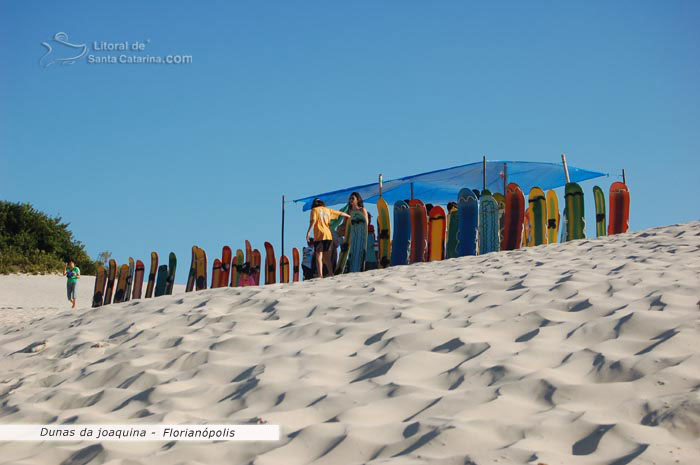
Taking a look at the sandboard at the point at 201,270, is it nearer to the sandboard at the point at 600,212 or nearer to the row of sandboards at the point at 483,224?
the row of sandboards at the point at 483,224

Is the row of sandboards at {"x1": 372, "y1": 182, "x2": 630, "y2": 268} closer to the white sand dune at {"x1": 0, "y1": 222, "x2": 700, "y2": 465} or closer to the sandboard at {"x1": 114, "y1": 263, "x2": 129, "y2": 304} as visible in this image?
the white sand dune at {"x1": 0, "y1": 222, "x2": 700, "y2": 465}

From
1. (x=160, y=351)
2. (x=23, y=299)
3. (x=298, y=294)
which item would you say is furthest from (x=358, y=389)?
(x=23, y=299)

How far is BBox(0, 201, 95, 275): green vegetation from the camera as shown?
2852 centimetres

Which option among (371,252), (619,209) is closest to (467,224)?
(371,252)

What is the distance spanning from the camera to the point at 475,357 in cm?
385

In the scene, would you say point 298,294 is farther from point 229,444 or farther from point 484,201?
point 484,201

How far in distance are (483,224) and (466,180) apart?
413 cm

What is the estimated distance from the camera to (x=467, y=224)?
1057 centimetres

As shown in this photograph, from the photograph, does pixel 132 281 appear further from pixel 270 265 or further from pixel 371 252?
pixel 371 252

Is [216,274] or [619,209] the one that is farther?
[216,274]

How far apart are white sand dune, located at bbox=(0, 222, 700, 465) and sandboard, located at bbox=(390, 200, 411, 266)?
13.7 ft

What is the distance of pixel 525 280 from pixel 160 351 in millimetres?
2685

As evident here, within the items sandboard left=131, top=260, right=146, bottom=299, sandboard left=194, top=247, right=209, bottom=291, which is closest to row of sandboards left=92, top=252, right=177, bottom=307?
sandboard left=131, top=260, right=146, bottom=299

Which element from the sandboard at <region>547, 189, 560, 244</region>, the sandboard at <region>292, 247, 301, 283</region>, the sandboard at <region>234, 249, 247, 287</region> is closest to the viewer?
the sandboard at <region>547, 189, 560, 244</region>
